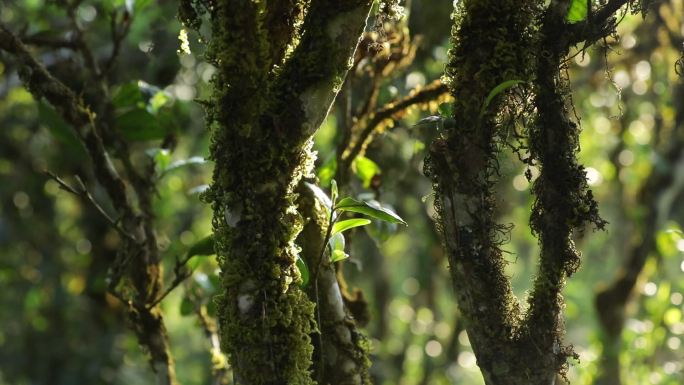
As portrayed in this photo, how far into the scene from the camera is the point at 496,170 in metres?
1.38

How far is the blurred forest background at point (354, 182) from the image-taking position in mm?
2301

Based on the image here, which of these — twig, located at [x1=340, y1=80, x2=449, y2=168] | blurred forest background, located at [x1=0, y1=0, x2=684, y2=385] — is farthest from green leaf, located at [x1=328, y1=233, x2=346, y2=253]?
twig, located at [x1=340, y1=80, x2=449, y2=168]

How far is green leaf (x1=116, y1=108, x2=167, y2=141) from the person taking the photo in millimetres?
2312

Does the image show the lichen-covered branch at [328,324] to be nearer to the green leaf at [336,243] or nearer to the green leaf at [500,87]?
the green leaf at [336,243]

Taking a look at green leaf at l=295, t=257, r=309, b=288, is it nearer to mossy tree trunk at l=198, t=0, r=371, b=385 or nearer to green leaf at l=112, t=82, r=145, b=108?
mossy tree trunk at l=198, t=0, r=371, b=385

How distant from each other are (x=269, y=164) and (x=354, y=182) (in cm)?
134

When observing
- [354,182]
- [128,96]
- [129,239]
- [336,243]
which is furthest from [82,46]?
[336,243]

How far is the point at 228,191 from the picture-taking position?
134 cm

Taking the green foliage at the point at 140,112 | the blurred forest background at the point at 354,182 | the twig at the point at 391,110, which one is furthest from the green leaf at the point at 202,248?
the green foliage at the point at 140,112

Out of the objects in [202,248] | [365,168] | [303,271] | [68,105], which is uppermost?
[365,168]

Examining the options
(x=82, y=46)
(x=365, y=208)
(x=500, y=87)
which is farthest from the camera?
(x=82, y=46)

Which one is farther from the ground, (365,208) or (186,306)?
(186,306)

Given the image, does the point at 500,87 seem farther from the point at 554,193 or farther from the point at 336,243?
the point at 336,243

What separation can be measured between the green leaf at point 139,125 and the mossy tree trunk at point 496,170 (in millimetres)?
1176
